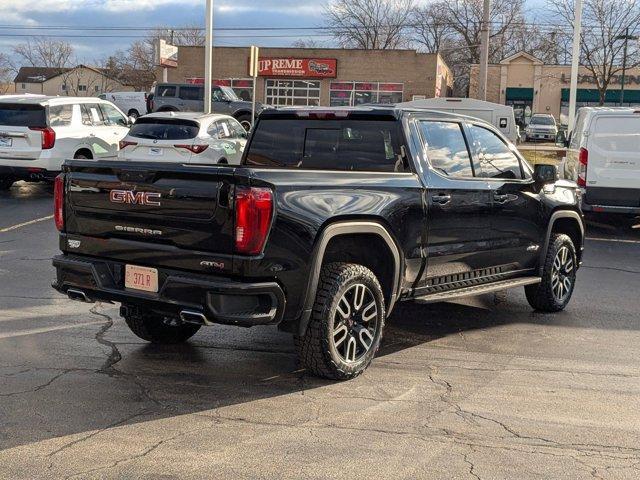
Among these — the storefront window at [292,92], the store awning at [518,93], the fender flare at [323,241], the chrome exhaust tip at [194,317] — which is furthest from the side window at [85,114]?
the store awning at [518,93]

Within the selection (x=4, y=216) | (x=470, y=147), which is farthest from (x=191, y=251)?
(x=4, y=216)

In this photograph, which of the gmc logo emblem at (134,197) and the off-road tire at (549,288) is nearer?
the gmc logo emblem at (134,197)

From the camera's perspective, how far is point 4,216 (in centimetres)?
1289

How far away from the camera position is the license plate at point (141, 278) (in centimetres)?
494

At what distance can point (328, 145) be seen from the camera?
6.32m

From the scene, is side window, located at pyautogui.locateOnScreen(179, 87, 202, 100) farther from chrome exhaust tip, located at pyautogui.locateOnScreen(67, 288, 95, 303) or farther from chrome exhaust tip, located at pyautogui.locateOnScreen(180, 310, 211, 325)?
chrome exhaust tip, located at pyautogui.locateOnScreen(180, 310, 211, 325)

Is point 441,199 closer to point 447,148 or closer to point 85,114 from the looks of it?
point 447,148

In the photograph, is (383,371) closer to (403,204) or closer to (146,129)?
(403,204)

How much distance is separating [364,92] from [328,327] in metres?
45.0

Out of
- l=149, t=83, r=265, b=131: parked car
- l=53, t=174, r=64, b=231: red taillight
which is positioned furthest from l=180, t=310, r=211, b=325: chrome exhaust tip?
l=149, t=83, r=265, b=131: parked car

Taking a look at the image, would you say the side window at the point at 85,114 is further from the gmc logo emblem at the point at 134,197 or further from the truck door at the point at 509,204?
the gmc logo emblem at the point at 134,197

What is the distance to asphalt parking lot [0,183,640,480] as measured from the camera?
3975mm

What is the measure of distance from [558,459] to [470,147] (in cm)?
315

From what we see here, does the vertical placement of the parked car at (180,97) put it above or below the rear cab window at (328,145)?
above
